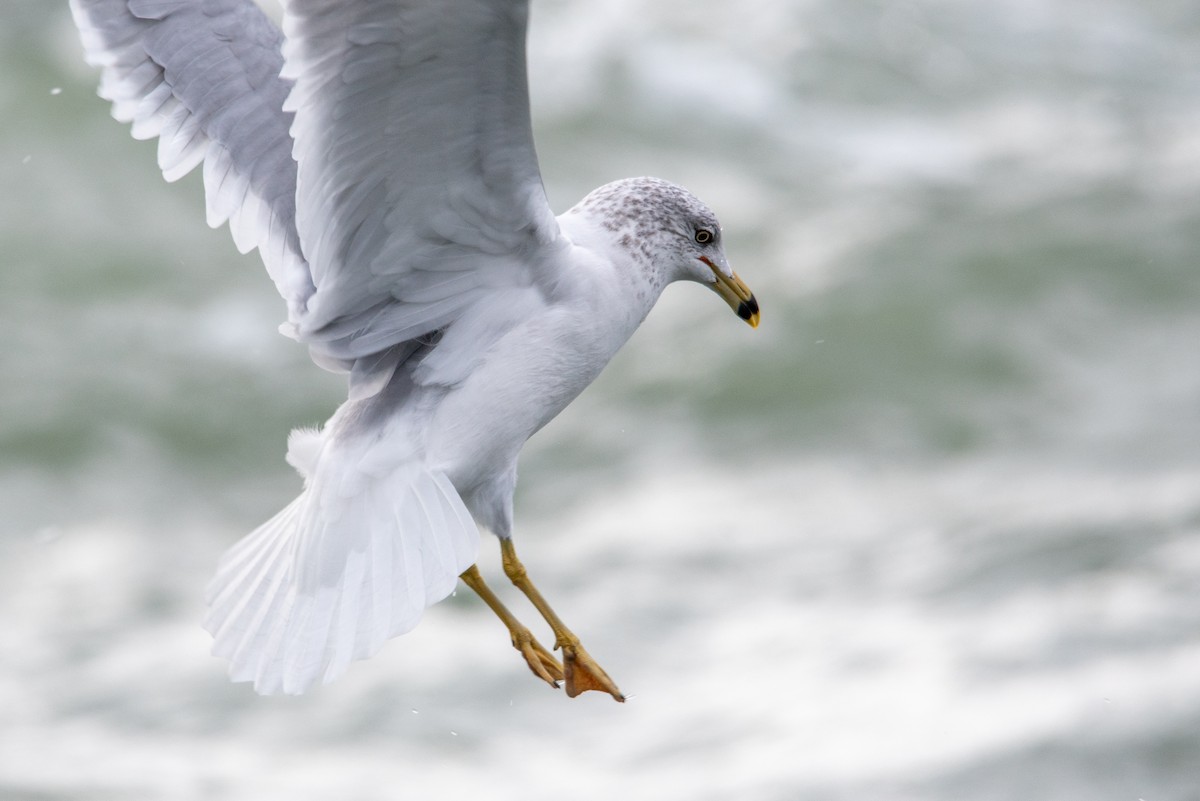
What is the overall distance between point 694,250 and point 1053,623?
731cm

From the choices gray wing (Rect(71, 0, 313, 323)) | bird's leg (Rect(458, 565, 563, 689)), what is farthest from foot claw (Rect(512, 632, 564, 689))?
gray wing (Rect(71, 0, 313, 323))

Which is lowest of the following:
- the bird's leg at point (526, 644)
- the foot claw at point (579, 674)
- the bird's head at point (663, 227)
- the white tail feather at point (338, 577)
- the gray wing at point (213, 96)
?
the foot claw at point (579, 674)

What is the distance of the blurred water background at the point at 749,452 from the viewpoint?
10000mm

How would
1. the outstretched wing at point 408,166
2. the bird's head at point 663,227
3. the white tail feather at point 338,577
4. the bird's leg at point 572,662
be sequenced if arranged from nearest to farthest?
the outstretched wing at point 408,166, the white tail feather at point 338,577, the bird's head at point 663,227, the bird's leg at point 572,662

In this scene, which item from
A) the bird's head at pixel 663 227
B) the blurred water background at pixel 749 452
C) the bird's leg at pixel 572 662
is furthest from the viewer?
the blurred water background at pixel 749 452

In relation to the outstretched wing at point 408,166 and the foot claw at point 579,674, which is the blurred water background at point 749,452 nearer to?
the foot claw at point 579,674

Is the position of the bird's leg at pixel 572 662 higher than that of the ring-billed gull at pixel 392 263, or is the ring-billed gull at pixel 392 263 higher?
the ring-billed gull at pixel 392 263

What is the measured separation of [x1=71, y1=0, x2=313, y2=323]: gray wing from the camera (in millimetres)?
3768

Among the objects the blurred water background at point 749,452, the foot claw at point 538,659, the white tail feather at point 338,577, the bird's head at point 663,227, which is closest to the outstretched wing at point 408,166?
the bird's head at point 663,227

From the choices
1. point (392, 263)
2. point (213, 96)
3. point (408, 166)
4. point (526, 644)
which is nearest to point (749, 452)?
point (526, 644)

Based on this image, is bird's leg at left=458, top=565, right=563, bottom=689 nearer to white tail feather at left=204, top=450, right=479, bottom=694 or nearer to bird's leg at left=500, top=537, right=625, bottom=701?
bird's leg at left=500, top=537, right=625, bottom=701

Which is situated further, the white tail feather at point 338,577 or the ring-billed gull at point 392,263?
the white tail feather at point 338,577

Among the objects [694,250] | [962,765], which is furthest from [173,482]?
[694,250]

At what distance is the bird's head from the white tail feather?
649 mm
